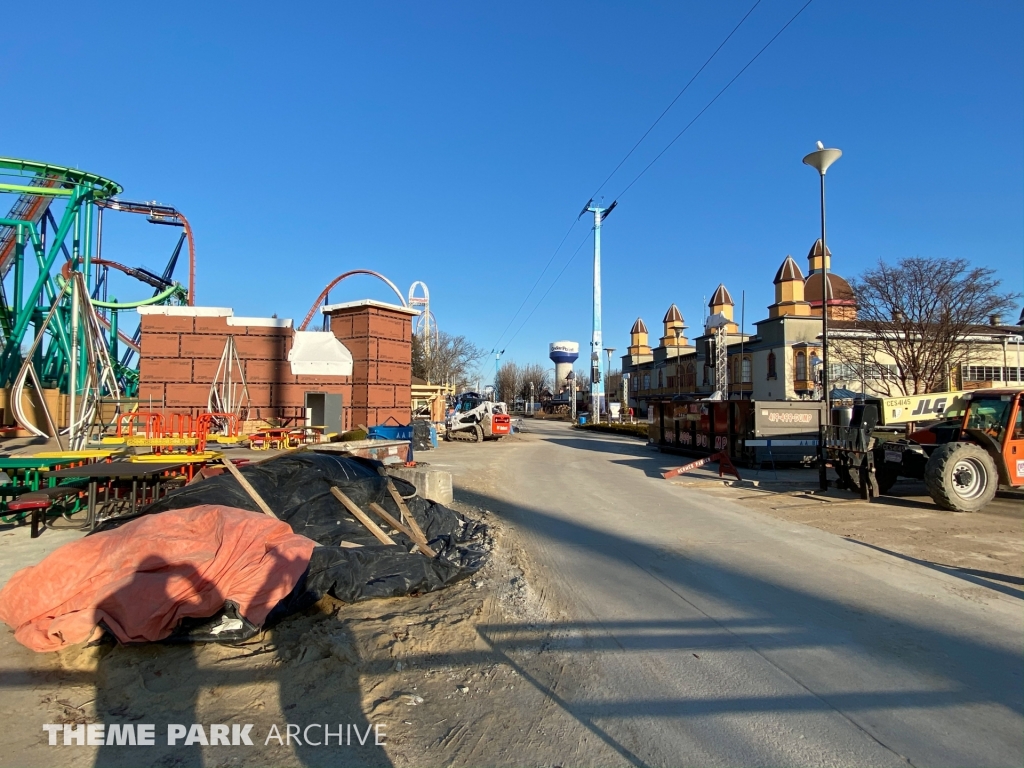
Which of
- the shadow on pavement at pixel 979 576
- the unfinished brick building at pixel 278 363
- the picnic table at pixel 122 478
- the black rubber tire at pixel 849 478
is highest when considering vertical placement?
the unfinished brick building at pixel 278 363

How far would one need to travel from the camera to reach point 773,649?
4.96 meters

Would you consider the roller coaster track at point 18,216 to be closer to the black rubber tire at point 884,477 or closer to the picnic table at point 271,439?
the picnic table at point 271,439

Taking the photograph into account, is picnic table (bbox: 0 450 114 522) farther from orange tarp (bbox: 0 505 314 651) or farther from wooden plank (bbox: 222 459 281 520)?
orange tarp (bbox: 0 505 314 651)

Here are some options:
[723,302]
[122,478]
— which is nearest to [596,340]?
[723,302]

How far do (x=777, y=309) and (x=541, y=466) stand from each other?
34.8 m

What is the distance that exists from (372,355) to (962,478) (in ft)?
68.3

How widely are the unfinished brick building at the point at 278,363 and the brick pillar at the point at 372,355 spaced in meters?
0.04

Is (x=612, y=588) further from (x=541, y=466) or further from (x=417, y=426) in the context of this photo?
(x=417, y=426)

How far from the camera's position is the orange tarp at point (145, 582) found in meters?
4.80

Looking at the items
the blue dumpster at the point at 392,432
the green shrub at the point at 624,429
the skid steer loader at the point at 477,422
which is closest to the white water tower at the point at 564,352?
the green shrub at the point at 624,429

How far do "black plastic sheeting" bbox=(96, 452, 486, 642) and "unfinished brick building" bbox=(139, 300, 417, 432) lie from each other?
16.5m

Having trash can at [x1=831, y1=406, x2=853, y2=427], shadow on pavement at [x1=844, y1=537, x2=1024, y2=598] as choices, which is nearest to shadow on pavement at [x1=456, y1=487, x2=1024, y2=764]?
shadow on pavement at [x1=844, y1=537, x2=1024, y2=598]

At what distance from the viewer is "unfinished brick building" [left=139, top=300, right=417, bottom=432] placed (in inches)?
983

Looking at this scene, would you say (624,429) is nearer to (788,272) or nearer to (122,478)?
(788,272)
